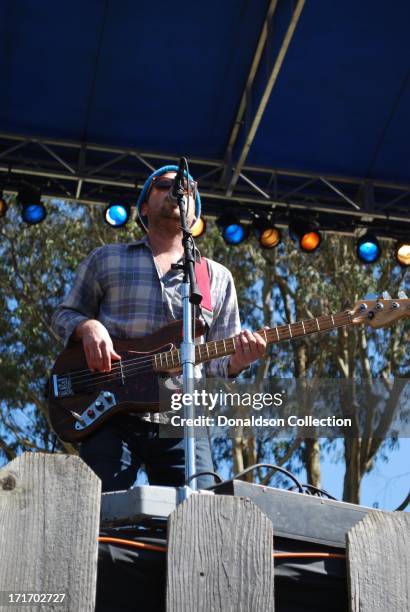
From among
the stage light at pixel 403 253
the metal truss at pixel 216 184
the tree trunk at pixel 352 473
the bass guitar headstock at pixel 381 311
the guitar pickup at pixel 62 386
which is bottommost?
the guitar pickup at pixel 62 386

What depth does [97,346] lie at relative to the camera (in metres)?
3.47

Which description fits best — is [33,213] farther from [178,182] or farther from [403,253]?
[178,182]

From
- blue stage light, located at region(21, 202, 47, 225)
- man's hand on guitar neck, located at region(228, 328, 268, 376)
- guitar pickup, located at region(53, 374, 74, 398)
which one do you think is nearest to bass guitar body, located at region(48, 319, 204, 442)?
guitar pickup, located at region(53, 374, 74, 398)

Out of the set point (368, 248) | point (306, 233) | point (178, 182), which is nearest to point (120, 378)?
point (178, 182)

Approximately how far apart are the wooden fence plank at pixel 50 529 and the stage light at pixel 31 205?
18.0ft

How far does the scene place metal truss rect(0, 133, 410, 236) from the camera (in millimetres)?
7051

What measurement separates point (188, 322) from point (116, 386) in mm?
683

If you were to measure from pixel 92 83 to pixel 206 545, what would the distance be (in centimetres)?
560

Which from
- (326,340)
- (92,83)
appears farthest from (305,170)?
(326,340)

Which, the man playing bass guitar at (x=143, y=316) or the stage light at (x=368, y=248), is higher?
the stage light at (x=368, y=248)

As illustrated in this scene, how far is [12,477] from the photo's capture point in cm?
172

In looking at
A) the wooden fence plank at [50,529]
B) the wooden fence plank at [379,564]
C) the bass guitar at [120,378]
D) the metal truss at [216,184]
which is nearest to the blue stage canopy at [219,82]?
the metal truss at [216,184]

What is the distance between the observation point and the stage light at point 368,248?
7520mm

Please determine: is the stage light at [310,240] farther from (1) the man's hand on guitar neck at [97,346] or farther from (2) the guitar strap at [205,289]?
(1) the man's hand on guitar neck at [97,346]
